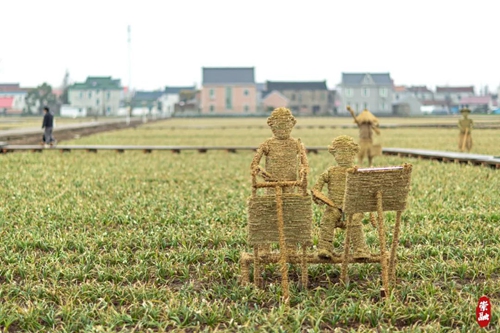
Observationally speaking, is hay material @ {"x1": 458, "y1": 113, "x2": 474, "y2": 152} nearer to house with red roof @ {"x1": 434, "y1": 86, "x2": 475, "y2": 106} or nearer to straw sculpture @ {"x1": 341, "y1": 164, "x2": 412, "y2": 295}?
straw sculpture @ {"x1": 341, "y1": 164, "x2": 412, "y2": 295}

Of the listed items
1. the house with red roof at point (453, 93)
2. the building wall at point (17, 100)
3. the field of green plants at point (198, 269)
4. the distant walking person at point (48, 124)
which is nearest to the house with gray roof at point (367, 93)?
the house with red roof at point (453, 93)

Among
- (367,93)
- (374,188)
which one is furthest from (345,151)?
(367,93)

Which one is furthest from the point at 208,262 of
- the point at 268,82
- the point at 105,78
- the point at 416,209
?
the point at 105,78

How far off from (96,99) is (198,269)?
12302cm

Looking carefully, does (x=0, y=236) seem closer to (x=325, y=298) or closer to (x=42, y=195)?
(x=42, y=195)

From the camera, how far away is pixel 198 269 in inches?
264

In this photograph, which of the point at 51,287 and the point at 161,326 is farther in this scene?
the point at 51,287

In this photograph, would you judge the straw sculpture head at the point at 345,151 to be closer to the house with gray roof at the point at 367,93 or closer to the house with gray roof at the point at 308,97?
the house with gray roof at the point at 367,93

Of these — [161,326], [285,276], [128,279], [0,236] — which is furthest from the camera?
[0,236]

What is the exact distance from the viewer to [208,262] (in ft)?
23.2

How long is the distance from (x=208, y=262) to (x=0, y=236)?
10.7 feet

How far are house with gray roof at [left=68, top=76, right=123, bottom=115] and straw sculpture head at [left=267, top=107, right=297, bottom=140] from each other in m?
120

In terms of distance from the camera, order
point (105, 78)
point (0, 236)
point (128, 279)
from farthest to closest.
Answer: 1. point (105, 78)
2. point (0, 236)
3. point (128, 279)

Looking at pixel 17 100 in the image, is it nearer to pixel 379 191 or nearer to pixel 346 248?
pixel 346 248
